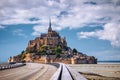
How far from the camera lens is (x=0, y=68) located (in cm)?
5194

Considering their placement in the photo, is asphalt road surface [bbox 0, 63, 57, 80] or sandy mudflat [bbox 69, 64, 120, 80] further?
sandy mudflat [bbox 69, 64, 120, 80]

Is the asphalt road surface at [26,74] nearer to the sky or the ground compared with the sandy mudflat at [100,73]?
nearer to the sky

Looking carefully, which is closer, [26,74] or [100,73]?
[26,74]

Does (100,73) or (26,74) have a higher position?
(26,74)

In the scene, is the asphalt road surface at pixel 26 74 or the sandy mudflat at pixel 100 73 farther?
the sandy mudflat at pixel 100 73

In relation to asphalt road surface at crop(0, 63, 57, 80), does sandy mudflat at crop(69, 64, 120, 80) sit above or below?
below
